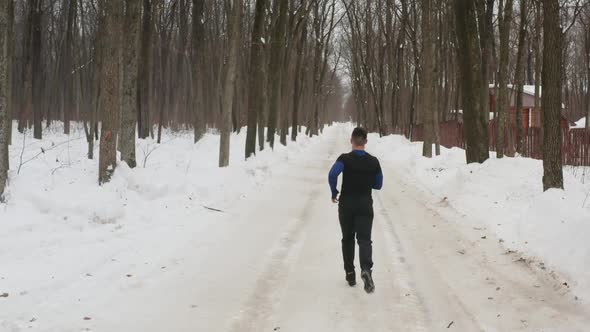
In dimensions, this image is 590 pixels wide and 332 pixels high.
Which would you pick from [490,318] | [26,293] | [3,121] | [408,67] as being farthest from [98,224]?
[408,67]

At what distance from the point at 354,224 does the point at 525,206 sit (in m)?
5.14

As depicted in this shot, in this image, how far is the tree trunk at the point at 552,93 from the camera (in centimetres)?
834

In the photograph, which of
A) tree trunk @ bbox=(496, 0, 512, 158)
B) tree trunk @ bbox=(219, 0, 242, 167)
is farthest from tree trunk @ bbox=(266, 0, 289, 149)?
tree trunk @ bbox=(496, 0, 512, 158)

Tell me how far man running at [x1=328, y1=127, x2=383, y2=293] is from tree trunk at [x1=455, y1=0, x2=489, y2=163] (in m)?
10.0

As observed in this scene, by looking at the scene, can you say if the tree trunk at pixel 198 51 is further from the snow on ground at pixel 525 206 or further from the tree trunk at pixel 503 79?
the tree trunk at pixel 503 79

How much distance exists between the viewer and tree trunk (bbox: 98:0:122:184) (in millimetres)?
9711

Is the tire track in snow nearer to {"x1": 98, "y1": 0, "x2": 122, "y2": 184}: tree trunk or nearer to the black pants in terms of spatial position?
the black pants

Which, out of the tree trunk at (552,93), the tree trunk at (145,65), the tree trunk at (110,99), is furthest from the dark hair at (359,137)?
the tree trunk at (145,65)

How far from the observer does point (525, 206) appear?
941 cm

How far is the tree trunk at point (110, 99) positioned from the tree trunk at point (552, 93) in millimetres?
7713

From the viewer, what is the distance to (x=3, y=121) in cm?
719

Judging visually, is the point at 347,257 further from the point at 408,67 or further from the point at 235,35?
the point at 408,67

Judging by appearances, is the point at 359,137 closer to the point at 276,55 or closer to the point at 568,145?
the point at 276,55

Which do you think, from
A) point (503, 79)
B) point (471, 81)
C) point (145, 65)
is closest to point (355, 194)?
point (471, 81)
